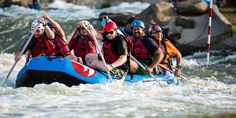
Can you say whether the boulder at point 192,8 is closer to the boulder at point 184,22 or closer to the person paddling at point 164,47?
the boulder at point 184,22

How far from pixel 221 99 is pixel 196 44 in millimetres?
8120

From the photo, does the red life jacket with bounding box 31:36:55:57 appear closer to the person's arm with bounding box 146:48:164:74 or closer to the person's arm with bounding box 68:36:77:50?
the person's arm with bounding box 68:36:77:50

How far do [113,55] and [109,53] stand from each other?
0.25 ft

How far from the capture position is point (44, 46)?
985cm

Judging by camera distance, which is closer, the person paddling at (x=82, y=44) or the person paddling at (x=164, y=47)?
the person paddling at (x=82, y=44)

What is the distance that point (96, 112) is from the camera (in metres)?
7.41

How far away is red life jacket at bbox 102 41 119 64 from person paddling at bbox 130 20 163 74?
40 centimetres

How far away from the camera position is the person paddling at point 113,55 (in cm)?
955

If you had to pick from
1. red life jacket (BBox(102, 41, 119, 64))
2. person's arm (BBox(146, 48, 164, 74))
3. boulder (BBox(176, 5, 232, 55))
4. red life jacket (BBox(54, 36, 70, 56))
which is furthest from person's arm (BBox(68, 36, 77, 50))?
boulder (BBox(176, 5, 232, 55))

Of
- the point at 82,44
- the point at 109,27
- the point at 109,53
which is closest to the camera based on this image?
the point at 109,27

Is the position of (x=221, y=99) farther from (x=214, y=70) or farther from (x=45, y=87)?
(x=214, y=70)

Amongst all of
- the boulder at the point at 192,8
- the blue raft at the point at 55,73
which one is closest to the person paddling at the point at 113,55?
the blue raft at the point at 55,73

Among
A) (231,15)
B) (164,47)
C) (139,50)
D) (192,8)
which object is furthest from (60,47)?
(231,15)

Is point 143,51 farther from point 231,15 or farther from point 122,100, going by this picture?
point 231,15
